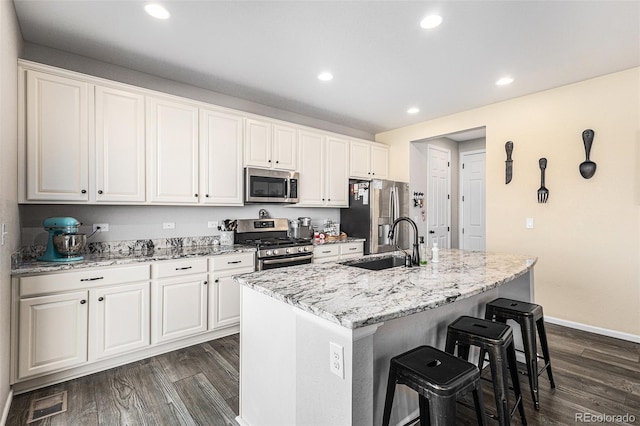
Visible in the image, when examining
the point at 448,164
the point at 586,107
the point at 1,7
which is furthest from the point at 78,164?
the point at 448,164

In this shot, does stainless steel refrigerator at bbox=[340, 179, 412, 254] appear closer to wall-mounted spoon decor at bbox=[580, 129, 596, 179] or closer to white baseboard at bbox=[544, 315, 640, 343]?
white baseboard at bbox=[544, 315, 640, 343]

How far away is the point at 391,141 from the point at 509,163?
6.63 ft

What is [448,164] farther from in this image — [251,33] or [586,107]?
[251,33]

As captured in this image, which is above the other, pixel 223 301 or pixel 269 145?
pixel 269 145

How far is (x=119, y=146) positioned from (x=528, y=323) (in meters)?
3.56

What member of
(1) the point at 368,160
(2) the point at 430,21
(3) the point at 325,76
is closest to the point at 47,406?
(3) the point at 325,76

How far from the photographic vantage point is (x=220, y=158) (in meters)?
3.43

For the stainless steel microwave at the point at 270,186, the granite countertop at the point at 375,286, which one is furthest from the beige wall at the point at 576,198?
the stainless steel microwave at the point at 270,186

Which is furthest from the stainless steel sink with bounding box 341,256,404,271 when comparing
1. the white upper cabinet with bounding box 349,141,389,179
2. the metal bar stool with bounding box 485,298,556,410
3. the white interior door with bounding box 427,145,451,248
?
the white interior door with bounding box 427,145,451,248

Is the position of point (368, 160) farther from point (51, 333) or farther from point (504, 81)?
point (51, 333)

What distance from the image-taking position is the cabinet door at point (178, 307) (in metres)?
2.75

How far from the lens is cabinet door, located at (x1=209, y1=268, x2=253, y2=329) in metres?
3.08

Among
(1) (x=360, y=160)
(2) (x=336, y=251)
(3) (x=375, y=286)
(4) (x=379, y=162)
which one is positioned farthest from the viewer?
(4) (x=379, y=162)

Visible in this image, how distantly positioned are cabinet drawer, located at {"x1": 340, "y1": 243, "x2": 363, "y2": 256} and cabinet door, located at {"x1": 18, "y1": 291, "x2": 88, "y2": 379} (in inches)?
115
